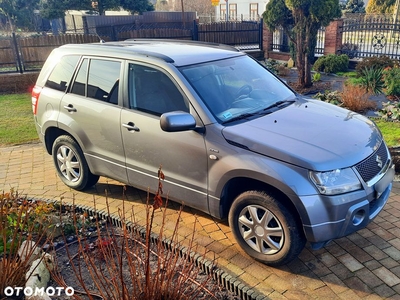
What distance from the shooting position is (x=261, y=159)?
3.16 m

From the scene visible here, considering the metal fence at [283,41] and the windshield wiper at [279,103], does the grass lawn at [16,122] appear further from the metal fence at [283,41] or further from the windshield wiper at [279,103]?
the metal fence at [283,41]

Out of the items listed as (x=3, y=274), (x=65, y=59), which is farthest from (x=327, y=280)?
(x=65, y=59)

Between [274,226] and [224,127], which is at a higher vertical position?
[224,127]

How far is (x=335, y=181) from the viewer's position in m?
3.00

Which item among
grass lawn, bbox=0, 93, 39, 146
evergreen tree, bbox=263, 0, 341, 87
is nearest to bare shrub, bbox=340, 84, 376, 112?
evergreen tree, bbox=263, 0, 341, 87

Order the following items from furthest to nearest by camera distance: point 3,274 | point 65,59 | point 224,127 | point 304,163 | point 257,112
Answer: point 65,59
point 257,112
point 224,127
point 304,163
point 3,274

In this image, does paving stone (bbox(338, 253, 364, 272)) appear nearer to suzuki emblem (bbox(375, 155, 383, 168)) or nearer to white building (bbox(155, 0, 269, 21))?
suzuki emblem (bbox(375, 155, 383, 168))

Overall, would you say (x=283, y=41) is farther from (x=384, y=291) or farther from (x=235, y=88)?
(x=384, y=291)

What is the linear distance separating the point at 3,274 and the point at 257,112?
2.62 metres

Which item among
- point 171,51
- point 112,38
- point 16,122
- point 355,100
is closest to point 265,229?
point 171,51

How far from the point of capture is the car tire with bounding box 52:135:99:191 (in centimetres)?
477

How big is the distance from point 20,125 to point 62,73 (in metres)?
4.08

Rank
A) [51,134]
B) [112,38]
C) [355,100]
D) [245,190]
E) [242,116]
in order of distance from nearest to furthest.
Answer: [245,190], [242,116], [51,134], [355,100], [112,38]

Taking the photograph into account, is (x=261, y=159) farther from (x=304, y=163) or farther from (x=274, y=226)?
(x=274, y=226)
